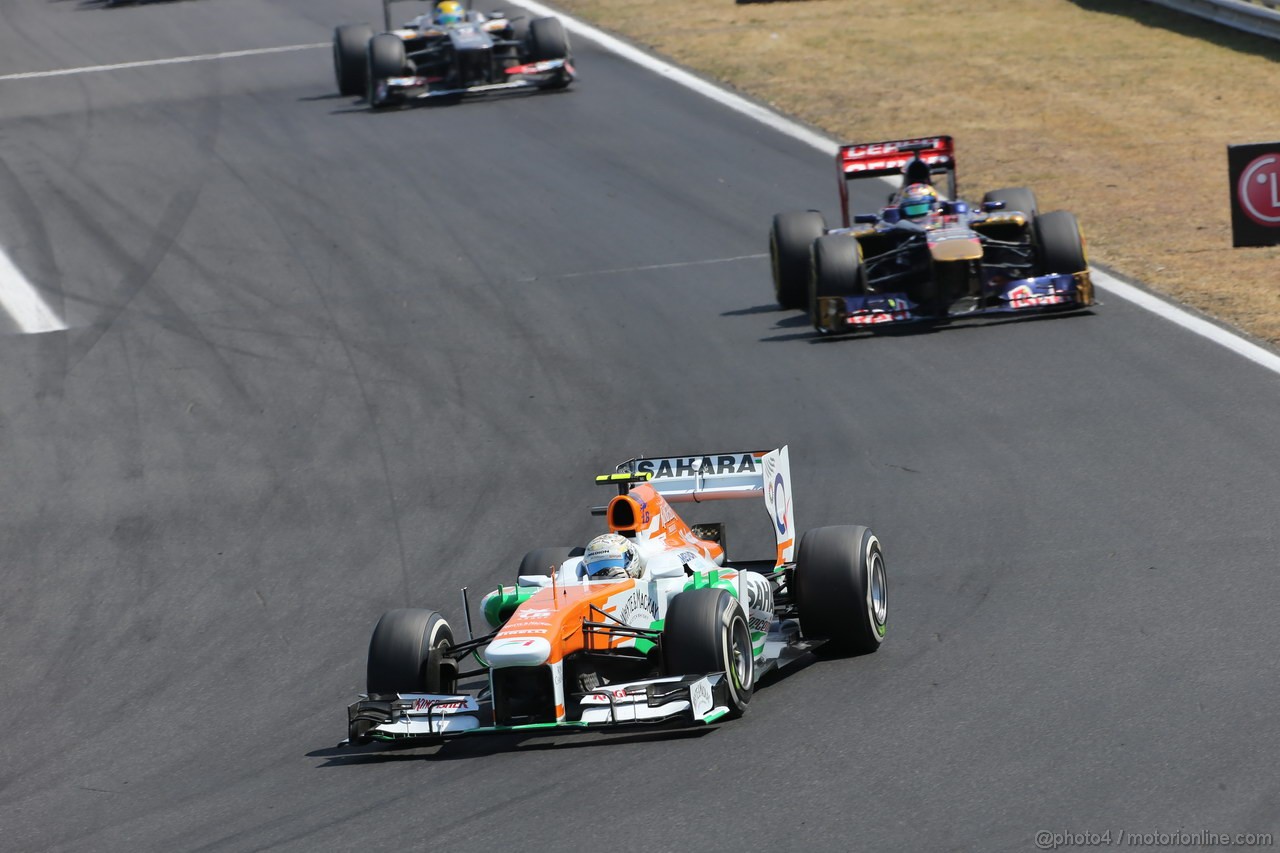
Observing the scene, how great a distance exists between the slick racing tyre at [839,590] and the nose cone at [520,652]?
1900 millimetres

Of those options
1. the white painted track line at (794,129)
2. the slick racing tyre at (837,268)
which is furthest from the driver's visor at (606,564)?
the slick racing tyre at (837,268)

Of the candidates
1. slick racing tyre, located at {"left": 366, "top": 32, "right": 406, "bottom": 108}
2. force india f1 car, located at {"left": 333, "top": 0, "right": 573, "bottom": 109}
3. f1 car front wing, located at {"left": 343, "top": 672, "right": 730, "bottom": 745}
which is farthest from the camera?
force india f1 car, located at {"left": 333, "top": 0, "right": 573, "bottom": 109}

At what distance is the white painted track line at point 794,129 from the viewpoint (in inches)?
638

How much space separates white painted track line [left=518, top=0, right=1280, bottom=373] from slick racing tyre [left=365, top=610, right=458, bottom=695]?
8797mm

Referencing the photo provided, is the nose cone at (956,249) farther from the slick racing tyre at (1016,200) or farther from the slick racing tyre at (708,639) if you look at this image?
the slick racing tyre at (708,639)

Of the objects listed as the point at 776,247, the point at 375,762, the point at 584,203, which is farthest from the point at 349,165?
the point at 375,762

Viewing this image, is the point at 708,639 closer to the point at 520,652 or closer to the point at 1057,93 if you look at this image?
the point at 520,652

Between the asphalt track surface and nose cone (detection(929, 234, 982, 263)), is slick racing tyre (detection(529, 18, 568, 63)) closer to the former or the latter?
the asphalt track surface

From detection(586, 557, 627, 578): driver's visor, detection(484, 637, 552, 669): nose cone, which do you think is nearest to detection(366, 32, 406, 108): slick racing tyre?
detection(586, 557, 627, 578): driver's visor

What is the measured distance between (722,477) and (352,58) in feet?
69.5

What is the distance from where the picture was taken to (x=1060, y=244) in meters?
17.4

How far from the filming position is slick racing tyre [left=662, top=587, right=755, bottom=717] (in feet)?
29.5

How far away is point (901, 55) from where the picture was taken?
1210 inches

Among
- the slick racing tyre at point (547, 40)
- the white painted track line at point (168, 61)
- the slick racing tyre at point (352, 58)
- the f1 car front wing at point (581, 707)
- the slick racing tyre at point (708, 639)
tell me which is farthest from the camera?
the white painted track line at point (168, 61)
